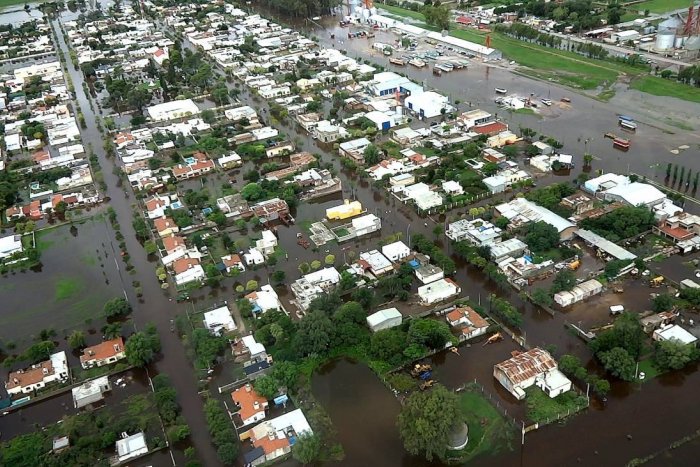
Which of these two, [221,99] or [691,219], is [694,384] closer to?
[691,219]

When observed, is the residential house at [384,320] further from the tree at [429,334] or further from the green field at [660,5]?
the green field at [660,5]

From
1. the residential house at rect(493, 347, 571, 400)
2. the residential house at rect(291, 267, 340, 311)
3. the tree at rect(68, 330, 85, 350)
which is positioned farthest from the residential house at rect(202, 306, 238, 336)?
the residential house at rect(493, 347, 571, 400)

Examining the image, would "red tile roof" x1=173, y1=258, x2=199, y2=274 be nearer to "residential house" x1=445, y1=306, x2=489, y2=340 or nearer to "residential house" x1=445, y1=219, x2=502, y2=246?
"residential house" x1=445, y1=306, x2=489, y2=340

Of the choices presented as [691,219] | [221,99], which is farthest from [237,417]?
[221,99]

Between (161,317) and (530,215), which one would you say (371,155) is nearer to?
(530,215)

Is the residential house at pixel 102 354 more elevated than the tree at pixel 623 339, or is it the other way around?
the tree at pixel 623 339

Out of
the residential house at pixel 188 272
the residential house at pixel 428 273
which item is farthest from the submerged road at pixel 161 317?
the residential house at pixel 428 273

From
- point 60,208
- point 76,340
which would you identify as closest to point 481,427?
point 76,340
